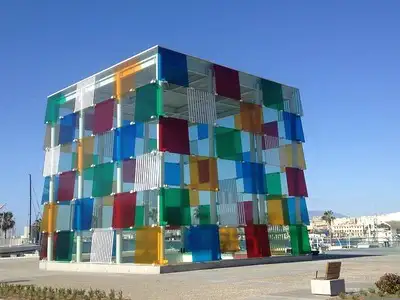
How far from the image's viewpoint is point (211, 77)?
36.2 metres

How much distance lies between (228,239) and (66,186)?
555 inches

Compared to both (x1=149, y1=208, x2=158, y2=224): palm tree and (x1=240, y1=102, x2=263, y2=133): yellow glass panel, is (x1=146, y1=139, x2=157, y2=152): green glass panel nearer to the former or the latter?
(x1=149, y1=208, x2=158, y2=224): palm tree

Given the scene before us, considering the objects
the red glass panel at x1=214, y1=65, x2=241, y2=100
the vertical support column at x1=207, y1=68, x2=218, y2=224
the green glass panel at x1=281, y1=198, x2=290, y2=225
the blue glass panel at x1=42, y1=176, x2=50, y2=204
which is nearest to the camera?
the vertical support column at x1=207, y1=68, x2=218, y2=224

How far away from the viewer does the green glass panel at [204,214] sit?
34094 mm

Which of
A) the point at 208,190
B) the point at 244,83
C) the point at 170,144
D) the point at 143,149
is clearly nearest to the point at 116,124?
the point at 143,149

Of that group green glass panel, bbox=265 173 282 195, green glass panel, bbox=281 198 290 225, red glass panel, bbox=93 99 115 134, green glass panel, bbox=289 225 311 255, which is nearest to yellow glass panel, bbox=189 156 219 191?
green glass panel, bbox=265 173 282 195

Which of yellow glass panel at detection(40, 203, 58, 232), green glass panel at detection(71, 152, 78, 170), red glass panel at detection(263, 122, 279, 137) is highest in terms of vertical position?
red glass panel at detection(263, 122, 279, 137)

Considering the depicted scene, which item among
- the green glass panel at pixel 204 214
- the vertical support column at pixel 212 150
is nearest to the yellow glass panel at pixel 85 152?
the vertical support column at pixel 212 150

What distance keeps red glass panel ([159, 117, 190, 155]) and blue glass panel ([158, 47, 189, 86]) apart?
2.81 m

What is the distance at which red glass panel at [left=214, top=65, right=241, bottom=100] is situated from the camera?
3647 cm

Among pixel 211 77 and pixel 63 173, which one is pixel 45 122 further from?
pixel 211 77

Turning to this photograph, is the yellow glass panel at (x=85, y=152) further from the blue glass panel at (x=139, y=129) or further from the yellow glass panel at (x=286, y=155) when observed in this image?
the yellow glass panel at (x=286, y=155)

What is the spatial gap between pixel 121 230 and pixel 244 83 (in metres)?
15.2

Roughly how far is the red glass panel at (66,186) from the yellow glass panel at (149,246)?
31.2 ft
